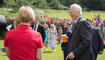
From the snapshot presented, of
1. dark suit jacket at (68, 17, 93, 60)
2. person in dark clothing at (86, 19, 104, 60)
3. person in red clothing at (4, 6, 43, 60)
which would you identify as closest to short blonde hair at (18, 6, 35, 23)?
Result: person in red clothing at (4, 6, 43, 60)

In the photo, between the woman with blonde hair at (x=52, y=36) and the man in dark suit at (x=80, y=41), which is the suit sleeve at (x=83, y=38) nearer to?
the man in dark suit at (x=80, y=41)

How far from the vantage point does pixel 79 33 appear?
448 cm

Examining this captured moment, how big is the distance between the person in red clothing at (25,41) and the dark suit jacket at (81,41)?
1089 millimetres

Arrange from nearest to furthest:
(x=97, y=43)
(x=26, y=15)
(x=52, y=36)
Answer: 1. (x=26, y=15)
2. (x=97, y=43)
3. (x=52, y=36)

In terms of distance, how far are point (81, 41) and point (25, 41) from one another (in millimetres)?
1354

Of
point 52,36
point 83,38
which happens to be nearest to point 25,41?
point 83,38

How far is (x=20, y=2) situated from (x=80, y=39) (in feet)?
91.2

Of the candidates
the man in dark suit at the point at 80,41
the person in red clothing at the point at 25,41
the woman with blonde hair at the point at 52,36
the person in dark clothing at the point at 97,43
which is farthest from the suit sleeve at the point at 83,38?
the woman with blonde hair at the point at 52,36

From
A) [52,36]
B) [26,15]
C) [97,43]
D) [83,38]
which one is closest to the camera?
[26,15]

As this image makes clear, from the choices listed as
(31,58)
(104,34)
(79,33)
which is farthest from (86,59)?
(104,34)

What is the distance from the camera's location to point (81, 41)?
14.7 ft

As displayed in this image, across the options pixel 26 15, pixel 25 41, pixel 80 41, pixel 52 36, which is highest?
pixel 26 15

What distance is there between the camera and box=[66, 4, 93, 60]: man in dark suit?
4410mm

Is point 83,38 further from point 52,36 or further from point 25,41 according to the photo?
point 52,36
